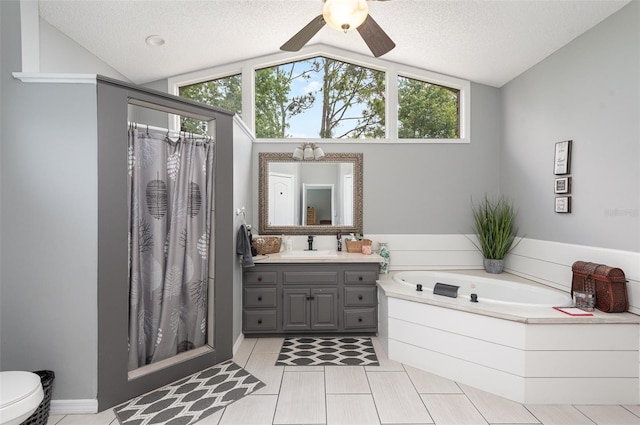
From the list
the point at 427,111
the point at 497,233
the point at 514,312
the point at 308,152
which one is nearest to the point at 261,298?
the point at 308,152

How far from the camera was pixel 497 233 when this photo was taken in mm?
3541

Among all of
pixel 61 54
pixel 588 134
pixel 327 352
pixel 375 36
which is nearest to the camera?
pixel 375 36

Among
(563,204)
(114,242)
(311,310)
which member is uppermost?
(563,204)

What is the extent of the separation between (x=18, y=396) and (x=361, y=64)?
410 cm

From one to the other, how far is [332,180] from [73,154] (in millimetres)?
2483

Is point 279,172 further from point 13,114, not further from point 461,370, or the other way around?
point 461,370

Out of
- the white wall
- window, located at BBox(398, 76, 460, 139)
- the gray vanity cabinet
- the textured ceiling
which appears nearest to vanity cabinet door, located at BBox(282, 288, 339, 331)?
the gray vanity cabinet

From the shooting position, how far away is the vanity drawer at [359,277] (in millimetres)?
3312

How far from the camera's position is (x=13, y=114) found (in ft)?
6.75

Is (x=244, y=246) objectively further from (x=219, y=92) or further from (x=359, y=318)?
(x=219, y=92)

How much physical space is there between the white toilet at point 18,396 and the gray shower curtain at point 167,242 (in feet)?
2.02

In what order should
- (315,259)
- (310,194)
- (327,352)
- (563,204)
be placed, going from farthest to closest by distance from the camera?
(310,194) → (315,259) → (327,352) → (563,204)

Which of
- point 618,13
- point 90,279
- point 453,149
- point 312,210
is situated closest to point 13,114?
point 90,279

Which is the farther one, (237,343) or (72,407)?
(237,343)
